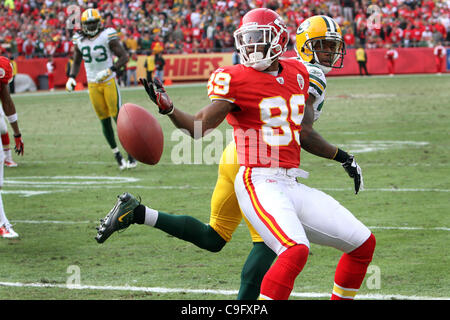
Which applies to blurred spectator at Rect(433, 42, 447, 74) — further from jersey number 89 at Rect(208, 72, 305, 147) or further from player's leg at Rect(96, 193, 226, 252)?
jersey number 89 at Rect(208, 72, 305, 147)

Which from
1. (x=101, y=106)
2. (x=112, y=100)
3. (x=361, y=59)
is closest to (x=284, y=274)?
(x=112, y=100)

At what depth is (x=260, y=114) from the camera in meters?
3.85

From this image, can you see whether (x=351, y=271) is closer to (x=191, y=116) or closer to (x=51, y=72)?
(x=191, y=116)

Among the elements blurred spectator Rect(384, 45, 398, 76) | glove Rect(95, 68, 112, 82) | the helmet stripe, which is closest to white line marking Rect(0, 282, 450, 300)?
the helmet stripe

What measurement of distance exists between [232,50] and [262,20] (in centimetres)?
2455

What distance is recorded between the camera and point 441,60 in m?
27.0

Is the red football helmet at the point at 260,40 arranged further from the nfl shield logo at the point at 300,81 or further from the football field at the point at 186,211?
the football field at the point at 186,211

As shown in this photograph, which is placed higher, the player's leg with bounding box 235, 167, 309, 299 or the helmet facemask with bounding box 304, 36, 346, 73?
the helmet facemask with bounding box 304, 36, 346, 73

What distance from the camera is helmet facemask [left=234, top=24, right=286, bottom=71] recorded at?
153 inches

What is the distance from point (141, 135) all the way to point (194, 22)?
27.1 meters

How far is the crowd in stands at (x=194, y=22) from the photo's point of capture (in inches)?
1103

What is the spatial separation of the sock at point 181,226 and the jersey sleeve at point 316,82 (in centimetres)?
101

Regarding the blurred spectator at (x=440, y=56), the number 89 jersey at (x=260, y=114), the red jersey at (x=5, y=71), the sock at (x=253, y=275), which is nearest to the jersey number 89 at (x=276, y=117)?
the number 89 jersey at (x=260, y=114)
